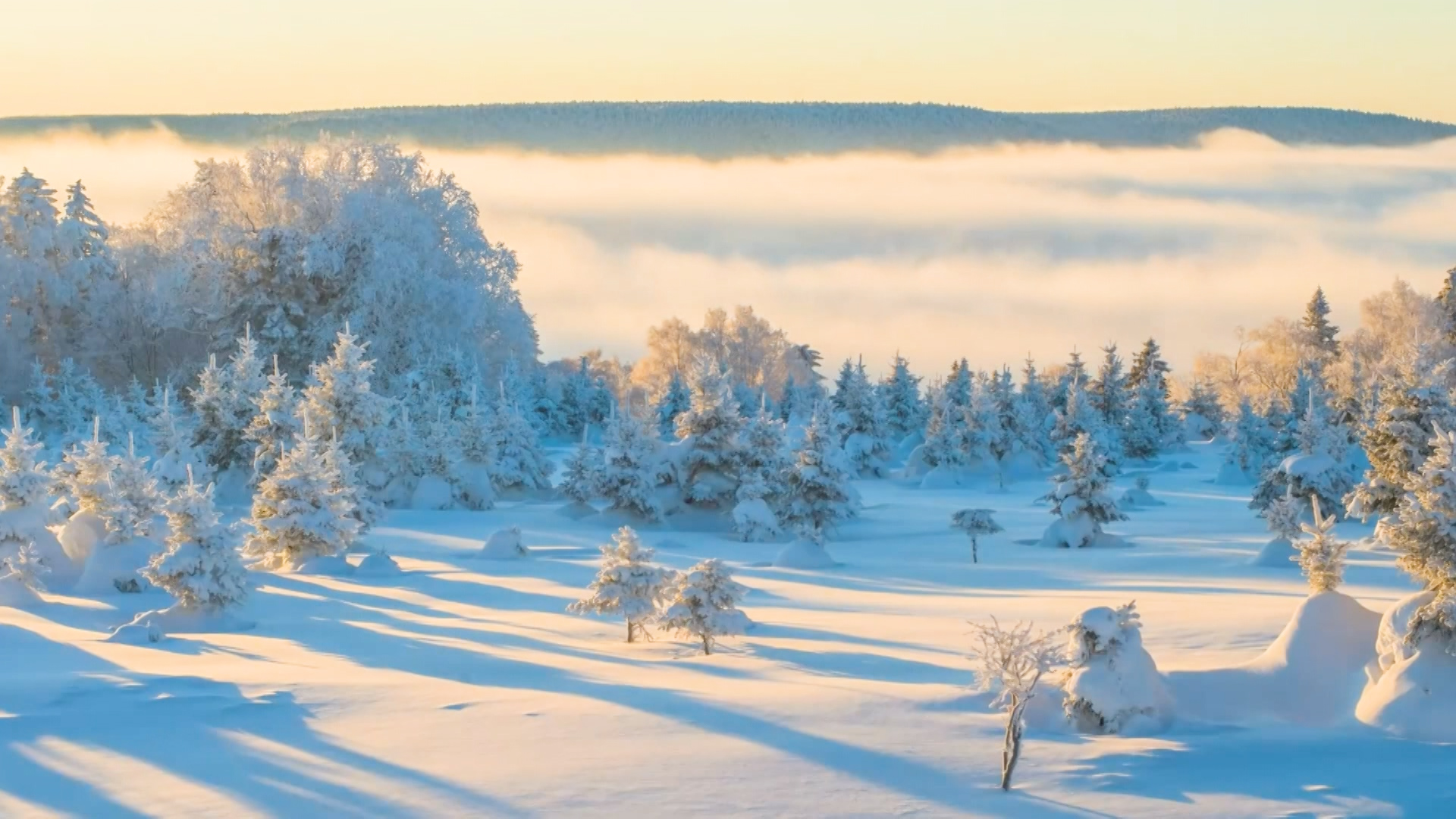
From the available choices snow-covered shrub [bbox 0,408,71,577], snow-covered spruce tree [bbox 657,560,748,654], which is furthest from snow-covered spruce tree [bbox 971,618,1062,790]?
snow-covered shrub [bbox 0,408,71,577]

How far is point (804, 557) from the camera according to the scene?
2923 cm

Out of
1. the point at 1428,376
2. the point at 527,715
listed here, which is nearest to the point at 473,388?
the point at 1428,376

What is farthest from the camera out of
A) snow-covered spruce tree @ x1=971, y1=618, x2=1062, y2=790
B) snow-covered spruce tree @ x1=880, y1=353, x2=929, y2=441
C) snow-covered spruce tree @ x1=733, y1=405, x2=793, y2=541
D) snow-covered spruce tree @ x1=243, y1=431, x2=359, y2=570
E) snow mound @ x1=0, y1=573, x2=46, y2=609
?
snow-covered spruce tree @ x1=880, y1=353, x2=929, y2=441

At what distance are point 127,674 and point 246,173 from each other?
1855 inches

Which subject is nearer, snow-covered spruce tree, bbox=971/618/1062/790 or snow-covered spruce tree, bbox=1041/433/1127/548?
snow-covered spruce tree, bbox=971/618/1062/790

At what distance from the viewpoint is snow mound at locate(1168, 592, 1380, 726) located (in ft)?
47.4

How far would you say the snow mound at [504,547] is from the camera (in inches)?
1145

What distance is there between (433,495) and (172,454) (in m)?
6.81

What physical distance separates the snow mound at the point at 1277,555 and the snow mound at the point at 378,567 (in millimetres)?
15432

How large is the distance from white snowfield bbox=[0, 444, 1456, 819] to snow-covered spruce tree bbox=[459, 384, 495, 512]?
1686cm

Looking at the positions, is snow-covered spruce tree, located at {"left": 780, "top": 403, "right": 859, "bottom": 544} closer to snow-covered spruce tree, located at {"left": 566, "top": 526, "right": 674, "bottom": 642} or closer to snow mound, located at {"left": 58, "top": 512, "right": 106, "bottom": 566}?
snow-covered spruce tree, located at {"left": 566, "top": 526, "right": 674, "bottom": 642}

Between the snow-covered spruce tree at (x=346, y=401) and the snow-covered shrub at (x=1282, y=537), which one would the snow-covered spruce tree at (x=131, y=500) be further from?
the snow-covered shrub at (x=1282, y=537)

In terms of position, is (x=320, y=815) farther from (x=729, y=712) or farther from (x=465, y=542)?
(x=465, y=542)

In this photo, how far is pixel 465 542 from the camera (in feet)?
106
